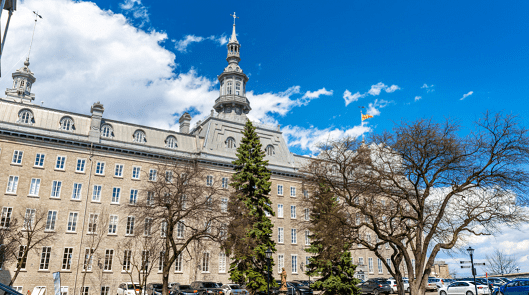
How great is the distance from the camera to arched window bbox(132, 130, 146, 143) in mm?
47812

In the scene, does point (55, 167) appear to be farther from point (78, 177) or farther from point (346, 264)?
point (346, 264)

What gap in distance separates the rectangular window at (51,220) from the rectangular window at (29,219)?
1.39 metres

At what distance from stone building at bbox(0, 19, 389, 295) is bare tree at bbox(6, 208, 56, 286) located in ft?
1.43

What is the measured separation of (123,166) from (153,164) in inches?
140

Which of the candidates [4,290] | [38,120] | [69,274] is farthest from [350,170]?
[38,120]

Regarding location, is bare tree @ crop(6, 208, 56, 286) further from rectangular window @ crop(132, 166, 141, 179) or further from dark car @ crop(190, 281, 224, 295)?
dark car @ crop(190, 281, 224, 295)

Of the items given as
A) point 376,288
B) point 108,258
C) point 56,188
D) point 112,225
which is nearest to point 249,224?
point 376,288

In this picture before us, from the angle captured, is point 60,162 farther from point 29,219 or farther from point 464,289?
point 464,289

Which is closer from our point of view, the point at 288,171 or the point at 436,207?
the point at 436,207

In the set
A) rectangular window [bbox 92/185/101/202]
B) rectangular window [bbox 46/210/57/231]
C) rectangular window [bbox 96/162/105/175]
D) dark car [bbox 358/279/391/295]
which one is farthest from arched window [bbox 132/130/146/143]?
dark car [bbox 358/279/391/295]

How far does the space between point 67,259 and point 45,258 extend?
6.63ft

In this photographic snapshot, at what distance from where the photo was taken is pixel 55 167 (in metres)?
41.7

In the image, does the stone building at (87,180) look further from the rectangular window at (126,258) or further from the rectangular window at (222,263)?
the rectangular window at (126,258)

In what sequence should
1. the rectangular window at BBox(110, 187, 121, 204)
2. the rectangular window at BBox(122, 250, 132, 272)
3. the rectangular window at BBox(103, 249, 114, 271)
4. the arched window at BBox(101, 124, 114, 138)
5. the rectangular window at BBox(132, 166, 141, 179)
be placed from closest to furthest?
the rectangular window at BBox(103, 249, 114, 271), the rectangular window at BBox(122, 250, 132, 272), the rectangular window at BBox(110, 187, 121, 204), the arched window at BBox(101, 124, 114, 138), the rectangular window at BBox(132, 166, 141, 179)
